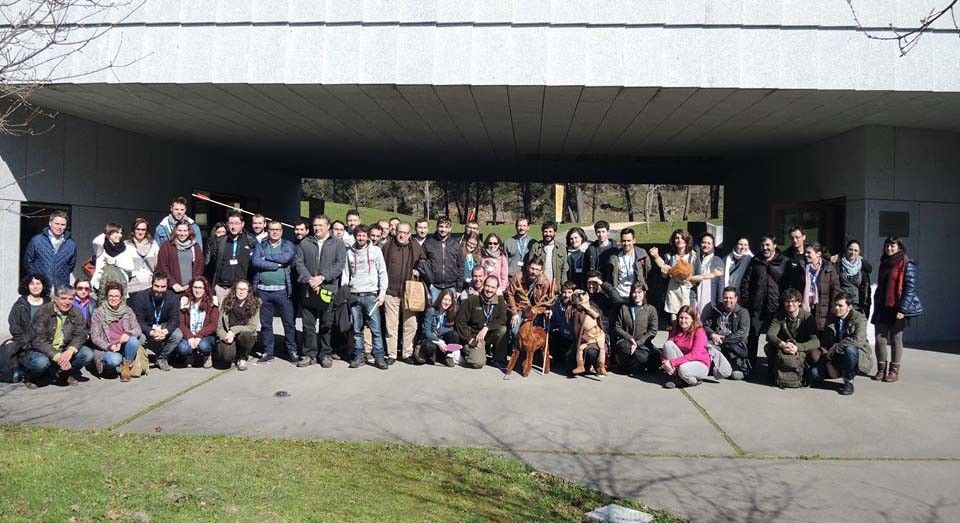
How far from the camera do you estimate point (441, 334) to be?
28.7 feet

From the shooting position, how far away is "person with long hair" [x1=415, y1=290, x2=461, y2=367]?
28.2ft

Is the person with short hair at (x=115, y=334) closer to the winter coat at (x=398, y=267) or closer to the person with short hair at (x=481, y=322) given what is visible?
the winter coat at (x=398, y=267)

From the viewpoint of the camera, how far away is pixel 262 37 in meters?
8.45

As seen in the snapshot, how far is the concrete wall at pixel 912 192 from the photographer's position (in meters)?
10.2

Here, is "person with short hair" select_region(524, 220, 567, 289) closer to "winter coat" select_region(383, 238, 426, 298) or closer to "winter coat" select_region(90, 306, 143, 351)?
"winter coat" select_region(383, 238, 426, 298)

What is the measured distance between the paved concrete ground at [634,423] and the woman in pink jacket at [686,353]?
0.17m

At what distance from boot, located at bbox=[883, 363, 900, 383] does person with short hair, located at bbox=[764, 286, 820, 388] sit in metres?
0.98

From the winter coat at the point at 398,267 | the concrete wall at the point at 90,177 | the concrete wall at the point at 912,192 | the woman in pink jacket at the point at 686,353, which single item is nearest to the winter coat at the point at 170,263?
the concrete wall at the point at 90,177

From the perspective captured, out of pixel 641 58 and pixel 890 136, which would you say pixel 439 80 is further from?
pixel 890 136

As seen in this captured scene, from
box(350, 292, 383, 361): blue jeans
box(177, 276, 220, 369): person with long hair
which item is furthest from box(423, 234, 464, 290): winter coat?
box(177, 276, 220, 369): person with long hair

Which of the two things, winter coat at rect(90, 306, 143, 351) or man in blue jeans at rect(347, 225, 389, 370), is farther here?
man in blue jeans at rect(347, 225, 389, 370)

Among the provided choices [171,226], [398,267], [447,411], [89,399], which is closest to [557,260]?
[398,267]

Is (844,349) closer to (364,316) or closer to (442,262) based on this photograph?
(442,262)

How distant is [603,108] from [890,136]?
4.24 meters
